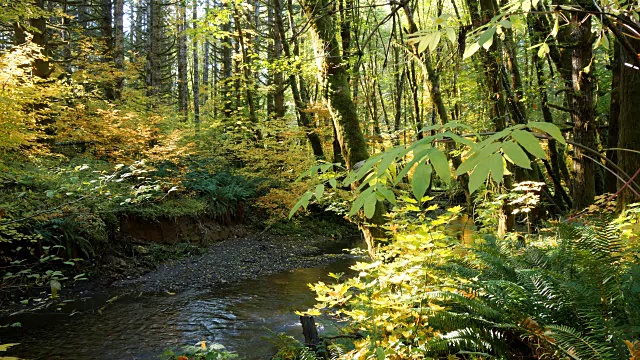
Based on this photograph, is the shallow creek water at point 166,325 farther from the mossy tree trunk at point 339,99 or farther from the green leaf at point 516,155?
the green leaf at point 516,155

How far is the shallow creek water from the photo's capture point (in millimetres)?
5246

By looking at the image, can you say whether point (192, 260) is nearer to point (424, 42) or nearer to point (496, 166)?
point (424, 42)

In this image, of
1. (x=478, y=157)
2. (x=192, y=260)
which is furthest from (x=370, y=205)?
(x=192, y=260)

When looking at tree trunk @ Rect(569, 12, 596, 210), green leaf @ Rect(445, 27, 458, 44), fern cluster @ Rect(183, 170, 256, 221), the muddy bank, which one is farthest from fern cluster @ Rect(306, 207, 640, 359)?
fern cluster @ Rect(183, 170, 256, 221)

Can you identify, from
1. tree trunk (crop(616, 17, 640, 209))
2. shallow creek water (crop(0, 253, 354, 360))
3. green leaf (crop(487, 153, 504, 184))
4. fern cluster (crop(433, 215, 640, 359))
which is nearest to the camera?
green leaf (crop(487, 153, 504, 184))

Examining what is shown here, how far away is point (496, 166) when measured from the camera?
898 millimetres

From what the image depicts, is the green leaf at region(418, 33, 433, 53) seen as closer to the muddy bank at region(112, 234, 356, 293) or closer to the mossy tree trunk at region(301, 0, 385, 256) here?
the mossy tree trunk at region(301, 0, 385, 256)

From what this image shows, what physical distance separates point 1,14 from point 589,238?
304 inches

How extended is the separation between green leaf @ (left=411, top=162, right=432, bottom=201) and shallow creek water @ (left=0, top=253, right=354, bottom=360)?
3.73 meters

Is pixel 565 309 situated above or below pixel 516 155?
below

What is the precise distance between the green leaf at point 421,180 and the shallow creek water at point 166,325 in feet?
12.3

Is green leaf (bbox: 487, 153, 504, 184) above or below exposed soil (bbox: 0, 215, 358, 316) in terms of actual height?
above

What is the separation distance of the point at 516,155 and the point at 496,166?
5 cm

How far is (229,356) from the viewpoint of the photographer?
Answer: 3814 mm
